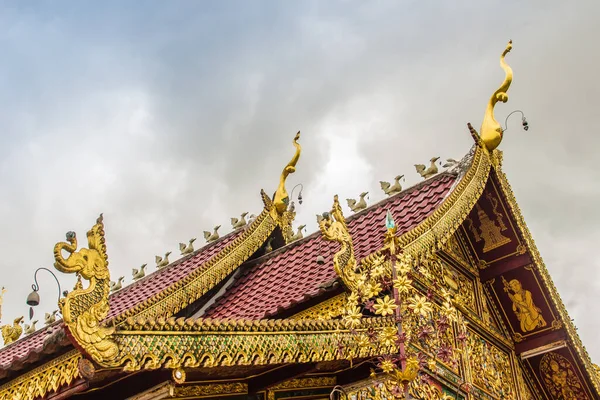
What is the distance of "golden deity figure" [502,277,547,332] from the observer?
8852 millimetres

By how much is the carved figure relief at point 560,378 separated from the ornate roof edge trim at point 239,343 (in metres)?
4.79

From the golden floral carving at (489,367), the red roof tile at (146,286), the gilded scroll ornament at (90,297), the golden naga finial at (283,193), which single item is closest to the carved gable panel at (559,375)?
the golden floral carving at (489,367)

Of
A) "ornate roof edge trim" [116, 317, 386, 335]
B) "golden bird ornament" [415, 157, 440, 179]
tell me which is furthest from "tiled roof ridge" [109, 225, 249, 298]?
"ornate roof edge trim" [116, 317, 386, 335]

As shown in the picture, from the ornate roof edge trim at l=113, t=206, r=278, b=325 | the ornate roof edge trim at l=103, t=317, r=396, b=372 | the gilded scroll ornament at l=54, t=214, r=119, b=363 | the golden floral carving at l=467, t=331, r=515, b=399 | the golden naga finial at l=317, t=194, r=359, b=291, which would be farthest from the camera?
the golden floral carving at l=467, t=331, r=515, b=399

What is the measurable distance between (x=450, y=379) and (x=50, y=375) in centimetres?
397

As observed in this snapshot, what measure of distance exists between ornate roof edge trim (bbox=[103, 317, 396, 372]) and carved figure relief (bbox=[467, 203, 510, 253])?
3.96 meters

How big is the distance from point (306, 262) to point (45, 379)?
12.3ft

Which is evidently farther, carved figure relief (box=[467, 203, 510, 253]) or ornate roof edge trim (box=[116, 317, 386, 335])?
carved figure relief (box=[467, 203, 510, 253])

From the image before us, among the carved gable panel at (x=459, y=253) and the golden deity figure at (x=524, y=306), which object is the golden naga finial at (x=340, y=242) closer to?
the carved gable panel at (x=459, y=253)

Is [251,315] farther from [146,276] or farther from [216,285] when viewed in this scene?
[146,276]

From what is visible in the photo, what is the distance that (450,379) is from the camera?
686cm

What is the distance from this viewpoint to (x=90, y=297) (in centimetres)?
371

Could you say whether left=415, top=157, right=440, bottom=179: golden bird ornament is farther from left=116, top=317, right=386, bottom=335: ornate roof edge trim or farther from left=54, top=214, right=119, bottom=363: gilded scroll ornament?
left=54, top=214, right=119, bottom=363: gilded scroll ornament

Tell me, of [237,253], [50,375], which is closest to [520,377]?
[237,253]
